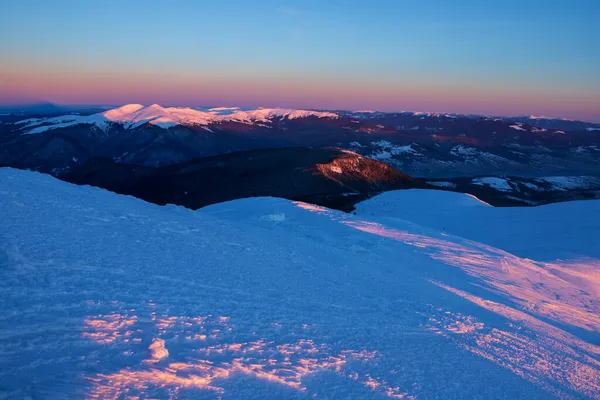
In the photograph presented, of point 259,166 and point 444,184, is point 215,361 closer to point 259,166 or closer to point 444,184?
point 259,166

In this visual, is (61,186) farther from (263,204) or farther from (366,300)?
(366,300)

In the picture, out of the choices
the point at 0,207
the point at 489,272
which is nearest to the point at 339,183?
the point at 489,272

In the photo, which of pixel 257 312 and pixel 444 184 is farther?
pixel 444 184

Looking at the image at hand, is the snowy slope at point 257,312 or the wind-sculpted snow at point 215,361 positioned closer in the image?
the wind-sculpted snow at point 215,361

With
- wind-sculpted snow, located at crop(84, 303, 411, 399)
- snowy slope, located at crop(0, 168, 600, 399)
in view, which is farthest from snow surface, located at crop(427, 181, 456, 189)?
wind-sculpted snow, located at crop(84, 303, 411, 399)

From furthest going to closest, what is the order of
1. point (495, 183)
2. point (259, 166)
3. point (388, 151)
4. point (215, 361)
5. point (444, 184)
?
point (388, 151) < point (495, 183) < point (444, 184) < point (259, 166) < point (215, 361)

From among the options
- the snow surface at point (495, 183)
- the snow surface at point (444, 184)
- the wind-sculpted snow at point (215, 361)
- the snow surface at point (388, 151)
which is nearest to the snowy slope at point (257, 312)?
the wind-sculpted snow at point (215, 361)

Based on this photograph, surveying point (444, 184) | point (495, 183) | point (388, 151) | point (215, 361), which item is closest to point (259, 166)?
point (444, 184)

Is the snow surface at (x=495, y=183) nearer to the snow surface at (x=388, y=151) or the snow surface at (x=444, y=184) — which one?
the snow surface at (x=444, y=184)

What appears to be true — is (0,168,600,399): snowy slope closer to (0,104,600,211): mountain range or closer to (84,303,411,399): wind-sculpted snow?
(84,303,411,399): wind-sculpted snow
